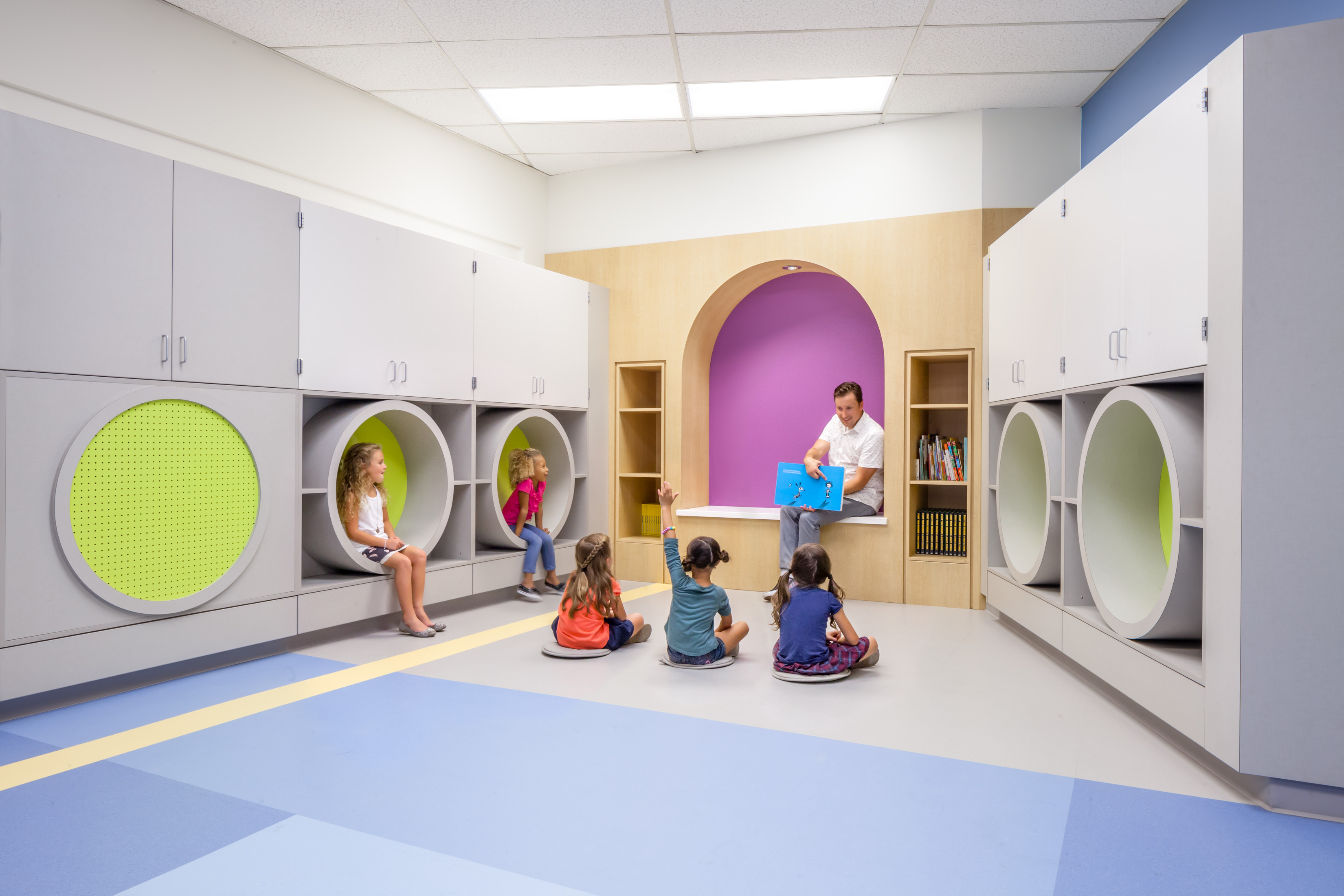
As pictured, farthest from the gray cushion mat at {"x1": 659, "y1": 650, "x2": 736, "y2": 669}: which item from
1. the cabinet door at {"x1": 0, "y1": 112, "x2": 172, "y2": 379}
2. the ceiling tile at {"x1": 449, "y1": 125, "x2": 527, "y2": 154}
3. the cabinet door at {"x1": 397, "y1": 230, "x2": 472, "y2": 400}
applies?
the ceiling tile at {"x1": 449, "y1": 125, "x2": 527, "y2": 154}

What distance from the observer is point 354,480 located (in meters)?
4.55

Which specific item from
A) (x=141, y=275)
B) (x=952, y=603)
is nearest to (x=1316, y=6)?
(x=952, y=603)

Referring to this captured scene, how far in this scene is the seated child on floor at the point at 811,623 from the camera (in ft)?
11.8

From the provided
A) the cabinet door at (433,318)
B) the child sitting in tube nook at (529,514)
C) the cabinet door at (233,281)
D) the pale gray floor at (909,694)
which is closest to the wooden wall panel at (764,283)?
the child sitting in tube nook at (529,514)

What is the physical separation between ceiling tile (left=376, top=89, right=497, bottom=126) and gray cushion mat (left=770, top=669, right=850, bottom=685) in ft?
13.9

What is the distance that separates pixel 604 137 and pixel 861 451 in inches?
123

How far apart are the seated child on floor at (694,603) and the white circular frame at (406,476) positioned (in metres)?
1.85

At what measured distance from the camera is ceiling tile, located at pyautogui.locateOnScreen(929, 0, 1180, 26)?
404 centimetres

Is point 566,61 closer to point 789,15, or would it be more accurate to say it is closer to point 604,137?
point 604,137

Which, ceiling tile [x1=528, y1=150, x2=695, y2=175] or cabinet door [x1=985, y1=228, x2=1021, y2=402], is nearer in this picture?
cabinet door [x1=985, y1=228, x2=1021, y2=402]

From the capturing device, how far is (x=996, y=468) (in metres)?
4.98

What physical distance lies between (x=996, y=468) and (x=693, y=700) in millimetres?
2760

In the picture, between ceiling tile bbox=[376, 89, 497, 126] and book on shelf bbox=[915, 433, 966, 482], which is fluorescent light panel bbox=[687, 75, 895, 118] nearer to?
ceiling tile bbox=[376, 89, 497, 126]

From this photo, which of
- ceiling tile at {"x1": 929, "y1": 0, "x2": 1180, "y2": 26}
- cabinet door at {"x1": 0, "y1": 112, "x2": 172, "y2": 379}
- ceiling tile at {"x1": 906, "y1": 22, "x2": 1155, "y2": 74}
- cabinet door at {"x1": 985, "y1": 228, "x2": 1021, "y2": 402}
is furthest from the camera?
cabinet door at {"x1": 985, "y1": 228, "x2": 1021, "y2": 402}
